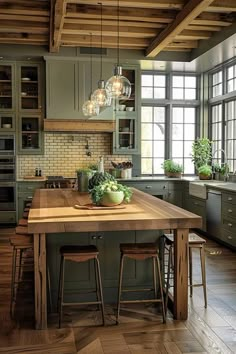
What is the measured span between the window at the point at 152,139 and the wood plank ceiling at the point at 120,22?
4.75 ft

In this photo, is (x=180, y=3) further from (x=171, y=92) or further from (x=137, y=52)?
(x=171, y=92)

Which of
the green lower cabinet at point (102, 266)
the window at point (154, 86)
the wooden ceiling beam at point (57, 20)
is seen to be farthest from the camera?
the window at point (154, 86)

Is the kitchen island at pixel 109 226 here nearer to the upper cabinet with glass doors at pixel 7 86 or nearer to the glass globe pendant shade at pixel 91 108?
the glass globe pendant shade at pixel 91 108

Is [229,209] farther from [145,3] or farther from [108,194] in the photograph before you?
[145,3]

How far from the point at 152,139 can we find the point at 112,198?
4763 millimetres

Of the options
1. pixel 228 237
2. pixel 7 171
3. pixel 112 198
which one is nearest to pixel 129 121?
pixel 7 171

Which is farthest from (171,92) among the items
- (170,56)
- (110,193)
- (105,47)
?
(110,193)

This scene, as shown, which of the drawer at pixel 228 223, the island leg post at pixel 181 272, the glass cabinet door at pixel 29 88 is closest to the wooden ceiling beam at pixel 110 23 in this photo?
the glass cabinet door at pixel 29 88

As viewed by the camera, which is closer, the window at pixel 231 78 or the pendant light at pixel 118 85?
the pendant light at pixel 118 85

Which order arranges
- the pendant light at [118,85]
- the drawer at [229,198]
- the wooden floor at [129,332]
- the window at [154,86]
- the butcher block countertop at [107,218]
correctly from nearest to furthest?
the wooden floor at [129,332], the butcher block countertop at [107,218], the pendant light at [118,85], the drawer at [229,198], the window at [154,86]

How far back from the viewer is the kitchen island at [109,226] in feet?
9.93

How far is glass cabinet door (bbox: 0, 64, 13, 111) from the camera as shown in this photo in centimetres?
733

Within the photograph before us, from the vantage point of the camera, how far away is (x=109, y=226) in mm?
3068

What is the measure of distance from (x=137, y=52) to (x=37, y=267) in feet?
16.5
